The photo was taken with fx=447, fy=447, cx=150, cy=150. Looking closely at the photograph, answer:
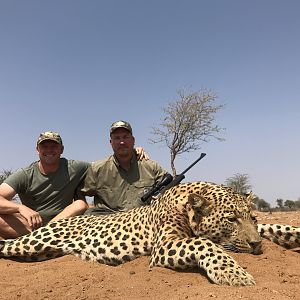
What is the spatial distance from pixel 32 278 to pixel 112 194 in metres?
2.80

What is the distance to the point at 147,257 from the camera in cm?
464

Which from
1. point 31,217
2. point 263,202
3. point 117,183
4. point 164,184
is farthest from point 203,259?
point 263,202

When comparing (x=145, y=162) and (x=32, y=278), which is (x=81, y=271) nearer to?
(x=32, y=278)

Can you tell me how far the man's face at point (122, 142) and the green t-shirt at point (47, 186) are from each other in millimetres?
643

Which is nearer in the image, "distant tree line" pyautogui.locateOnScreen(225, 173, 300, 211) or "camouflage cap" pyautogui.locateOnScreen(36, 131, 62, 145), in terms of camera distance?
"camouflage cap" pyautogui.locateOnScreen(36, 131, 62, 145)

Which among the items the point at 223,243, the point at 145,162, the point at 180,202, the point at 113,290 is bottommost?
the point at 113,290

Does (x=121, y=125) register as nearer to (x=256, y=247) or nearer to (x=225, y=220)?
(x=225, y=220)

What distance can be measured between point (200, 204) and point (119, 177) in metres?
2.62

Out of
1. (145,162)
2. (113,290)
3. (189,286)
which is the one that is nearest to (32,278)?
(113,290)

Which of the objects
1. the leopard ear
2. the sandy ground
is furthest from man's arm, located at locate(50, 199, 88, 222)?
the leopard ear

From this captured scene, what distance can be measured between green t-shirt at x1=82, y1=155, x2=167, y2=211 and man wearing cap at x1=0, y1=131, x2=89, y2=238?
211mm

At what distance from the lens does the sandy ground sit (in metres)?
3.16

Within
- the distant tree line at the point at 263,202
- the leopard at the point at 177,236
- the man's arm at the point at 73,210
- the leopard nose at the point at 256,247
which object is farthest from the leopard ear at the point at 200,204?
the distant tree line at the point at 263,202

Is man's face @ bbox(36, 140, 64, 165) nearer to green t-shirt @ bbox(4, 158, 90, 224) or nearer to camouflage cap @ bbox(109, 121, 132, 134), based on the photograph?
green t-shirt @ bbox(4, 158, 90, 224)
